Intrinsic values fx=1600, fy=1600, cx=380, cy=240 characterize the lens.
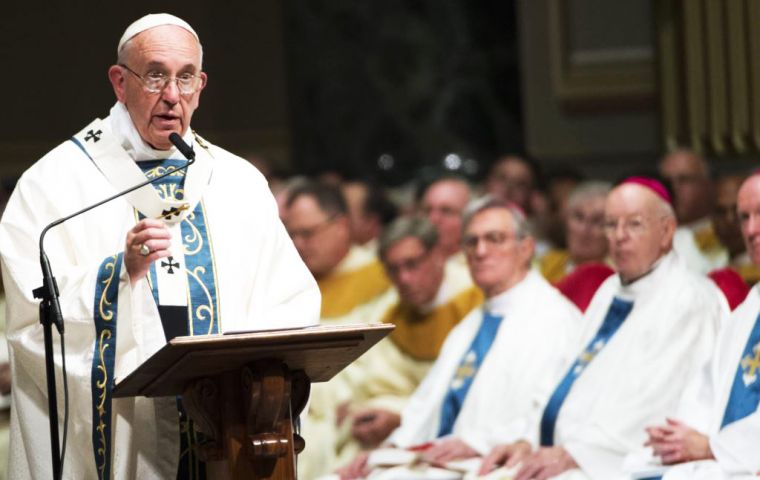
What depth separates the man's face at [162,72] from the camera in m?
4.65

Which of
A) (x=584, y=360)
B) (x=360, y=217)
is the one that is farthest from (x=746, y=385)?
(x=360, y=217)

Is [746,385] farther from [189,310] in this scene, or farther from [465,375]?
[189,310]

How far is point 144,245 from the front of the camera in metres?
4.22

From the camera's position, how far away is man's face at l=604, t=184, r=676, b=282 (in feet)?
20.7

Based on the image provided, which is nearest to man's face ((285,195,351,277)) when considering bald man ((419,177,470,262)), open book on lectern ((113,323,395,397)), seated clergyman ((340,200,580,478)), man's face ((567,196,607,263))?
bald man ((419,177,470,262))

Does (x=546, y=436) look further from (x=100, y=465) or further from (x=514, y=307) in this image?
(x=100, y=465)

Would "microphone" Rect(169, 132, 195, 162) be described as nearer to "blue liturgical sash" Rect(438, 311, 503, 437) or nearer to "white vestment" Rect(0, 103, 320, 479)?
"white vestment" Rect(0, 103, 320, 479)

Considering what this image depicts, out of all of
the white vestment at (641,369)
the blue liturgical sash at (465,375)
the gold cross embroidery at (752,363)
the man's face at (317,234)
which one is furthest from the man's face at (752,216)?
the man's face at (317,234)

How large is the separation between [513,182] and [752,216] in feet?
14.7

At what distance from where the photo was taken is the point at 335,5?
1292cm

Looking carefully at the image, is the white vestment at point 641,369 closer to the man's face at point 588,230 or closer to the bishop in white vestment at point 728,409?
the bishop in white vestment at point 728,409

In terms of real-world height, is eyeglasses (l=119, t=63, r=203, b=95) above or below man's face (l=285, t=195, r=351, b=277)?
above

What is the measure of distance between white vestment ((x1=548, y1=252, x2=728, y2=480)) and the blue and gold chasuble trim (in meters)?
1.91

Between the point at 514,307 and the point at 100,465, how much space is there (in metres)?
2.85
